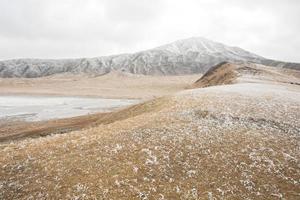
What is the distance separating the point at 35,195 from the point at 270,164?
15.9m

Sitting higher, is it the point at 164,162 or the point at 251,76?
the point at 251,76

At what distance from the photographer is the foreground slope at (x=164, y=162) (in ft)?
64.5

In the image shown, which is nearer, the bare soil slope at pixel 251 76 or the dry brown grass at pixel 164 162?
the dry brown grass at pixel 164 162

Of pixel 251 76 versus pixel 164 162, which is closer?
pixel 164 162

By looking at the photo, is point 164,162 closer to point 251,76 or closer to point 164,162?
point 164,162

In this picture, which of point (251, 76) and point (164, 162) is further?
point (251, 76)

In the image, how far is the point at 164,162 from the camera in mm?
22562

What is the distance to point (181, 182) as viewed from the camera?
Answer: 20.7 meters

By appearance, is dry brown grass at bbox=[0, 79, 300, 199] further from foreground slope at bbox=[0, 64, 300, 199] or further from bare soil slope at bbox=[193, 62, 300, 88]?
bare soil slope at bbox=[193, 62, 300, 88]

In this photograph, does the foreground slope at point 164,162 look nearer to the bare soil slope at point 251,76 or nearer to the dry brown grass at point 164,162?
the dry brown grass at point 164,162

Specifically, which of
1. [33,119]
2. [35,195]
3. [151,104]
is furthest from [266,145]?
[33,119]

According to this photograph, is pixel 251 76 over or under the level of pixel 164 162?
over

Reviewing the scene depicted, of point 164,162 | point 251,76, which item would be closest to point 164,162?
point 164,162

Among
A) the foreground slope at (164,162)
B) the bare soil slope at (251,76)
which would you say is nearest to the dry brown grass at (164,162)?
the foreground slope at (164,162)
